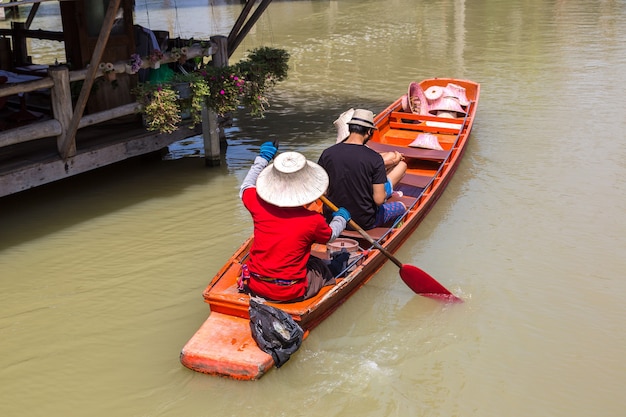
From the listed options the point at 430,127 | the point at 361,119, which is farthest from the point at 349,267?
the point at 430,127

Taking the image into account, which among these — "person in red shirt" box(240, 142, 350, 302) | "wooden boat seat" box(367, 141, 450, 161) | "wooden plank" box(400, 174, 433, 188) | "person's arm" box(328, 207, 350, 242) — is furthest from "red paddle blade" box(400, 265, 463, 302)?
"wooden boat seat" box(367, 141, 450, 161)

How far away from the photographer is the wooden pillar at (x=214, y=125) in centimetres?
1089

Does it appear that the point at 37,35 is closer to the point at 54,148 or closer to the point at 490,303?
the point at 54,148

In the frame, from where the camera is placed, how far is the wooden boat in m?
5.96

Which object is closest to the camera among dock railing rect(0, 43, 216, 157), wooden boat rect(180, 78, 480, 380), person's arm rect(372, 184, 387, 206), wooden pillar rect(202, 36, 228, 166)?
wooden boat rect(180, 78, 480, 380)

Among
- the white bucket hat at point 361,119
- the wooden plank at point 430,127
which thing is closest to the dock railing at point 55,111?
the white bucket hat at point 361,119

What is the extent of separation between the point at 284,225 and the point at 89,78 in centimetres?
395

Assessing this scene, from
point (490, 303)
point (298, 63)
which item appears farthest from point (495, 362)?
point (298, 63)

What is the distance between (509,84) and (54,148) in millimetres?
10493

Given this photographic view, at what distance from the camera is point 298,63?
65.8 feet

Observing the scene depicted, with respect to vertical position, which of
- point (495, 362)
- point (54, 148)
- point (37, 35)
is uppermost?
point (37, 35)

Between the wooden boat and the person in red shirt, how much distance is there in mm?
212

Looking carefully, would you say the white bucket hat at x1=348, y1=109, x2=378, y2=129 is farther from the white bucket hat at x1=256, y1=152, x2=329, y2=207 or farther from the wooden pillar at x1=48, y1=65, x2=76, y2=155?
the wooden pillar at x1=48, y1=65, x2=76, y2=155

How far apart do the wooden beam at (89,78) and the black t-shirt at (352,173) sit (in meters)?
3.07
